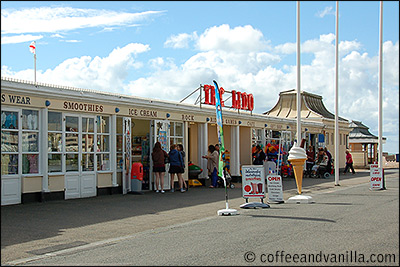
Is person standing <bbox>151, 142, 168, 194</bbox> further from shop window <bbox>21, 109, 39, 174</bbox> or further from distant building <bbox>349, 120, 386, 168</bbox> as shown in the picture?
distant building <bbox>349, 120, 386, 168</bbox>

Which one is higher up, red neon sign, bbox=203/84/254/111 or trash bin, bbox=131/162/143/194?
red neon sign, bbox=203/84/254/111

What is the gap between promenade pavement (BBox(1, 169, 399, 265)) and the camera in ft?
28.9

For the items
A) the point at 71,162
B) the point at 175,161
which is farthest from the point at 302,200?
the point at 71,162

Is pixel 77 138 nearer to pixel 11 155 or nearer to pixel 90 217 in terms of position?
pixel 11 155

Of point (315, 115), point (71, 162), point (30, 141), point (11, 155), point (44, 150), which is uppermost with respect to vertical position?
point (315, 115)

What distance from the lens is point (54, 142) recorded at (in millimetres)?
15336

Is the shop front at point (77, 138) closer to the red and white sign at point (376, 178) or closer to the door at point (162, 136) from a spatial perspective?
the door at point (162, 136)

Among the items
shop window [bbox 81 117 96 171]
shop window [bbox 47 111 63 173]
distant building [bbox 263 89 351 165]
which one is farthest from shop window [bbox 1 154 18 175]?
distant building [bbox 263 89 351 165]

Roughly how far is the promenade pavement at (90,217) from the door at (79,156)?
54 cm

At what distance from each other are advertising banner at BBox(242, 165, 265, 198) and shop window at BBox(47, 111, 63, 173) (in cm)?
598

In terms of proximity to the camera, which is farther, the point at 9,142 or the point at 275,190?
the point at 275,190

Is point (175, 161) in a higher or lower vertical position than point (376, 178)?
higher

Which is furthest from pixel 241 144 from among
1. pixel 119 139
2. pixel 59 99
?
pixel 59 99

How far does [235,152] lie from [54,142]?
11.6 meters
